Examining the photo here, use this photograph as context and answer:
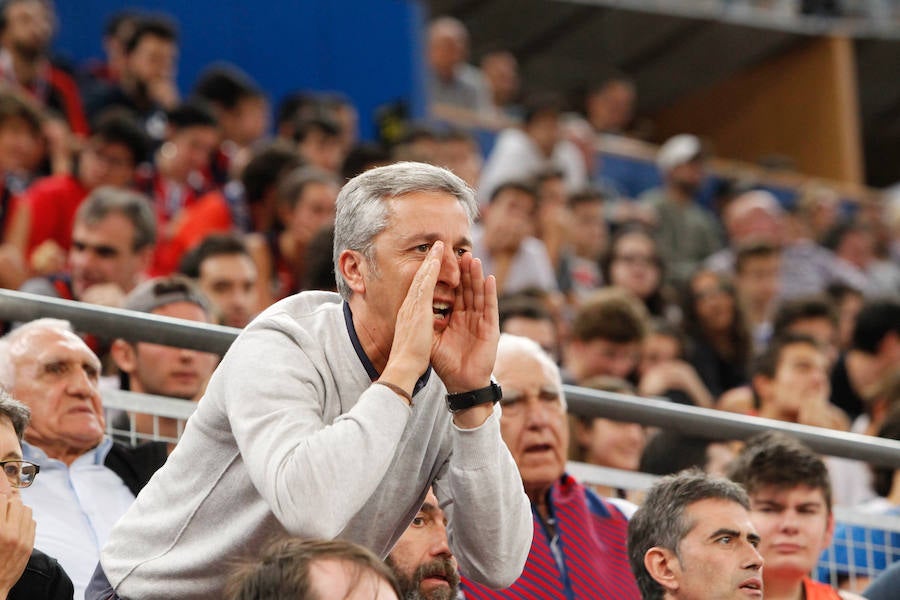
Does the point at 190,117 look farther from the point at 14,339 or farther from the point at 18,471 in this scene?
the point at 18,471

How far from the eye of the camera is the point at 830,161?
15.6 m

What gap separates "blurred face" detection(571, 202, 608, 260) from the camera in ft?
29.3

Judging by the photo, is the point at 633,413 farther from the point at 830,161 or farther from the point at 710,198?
the point at 830,161

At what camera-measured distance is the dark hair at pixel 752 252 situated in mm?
8531

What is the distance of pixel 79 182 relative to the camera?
657cm

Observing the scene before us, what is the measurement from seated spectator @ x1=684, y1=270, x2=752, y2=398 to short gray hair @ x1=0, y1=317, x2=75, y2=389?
393cm

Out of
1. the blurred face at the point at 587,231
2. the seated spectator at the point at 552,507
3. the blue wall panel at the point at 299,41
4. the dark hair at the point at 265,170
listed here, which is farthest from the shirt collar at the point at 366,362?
the blue wall panel at the point at 299,41

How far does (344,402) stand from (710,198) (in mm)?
10434

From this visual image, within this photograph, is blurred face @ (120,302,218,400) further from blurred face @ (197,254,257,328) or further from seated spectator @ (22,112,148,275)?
seated spectator @ (22,112,148,275)

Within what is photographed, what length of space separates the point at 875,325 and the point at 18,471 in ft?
16.3

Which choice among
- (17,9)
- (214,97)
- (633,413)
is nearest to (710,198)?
(214,97)

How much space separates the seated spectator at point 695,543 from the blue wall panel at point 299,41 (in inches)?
288

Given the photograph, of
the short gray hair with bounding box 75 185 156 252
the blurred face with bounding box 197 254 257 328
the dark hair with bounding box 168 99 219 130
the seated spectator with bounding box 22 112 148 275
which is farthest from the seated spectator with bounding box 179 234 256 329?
the dark hair with bounding box 168 99 219 130

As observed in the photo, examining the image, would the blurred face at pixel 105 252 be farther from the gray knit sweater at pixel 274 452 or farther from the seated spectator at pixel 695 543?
the gray knit sweater at pixel 274 452
